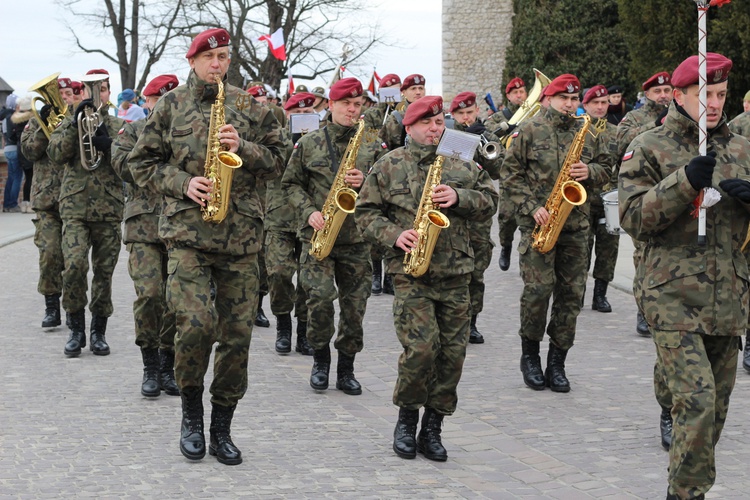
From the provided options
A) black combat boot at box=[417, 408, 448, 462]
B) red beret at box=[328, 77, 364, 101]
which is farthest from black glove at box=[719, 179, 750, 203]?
red beret at box=[328, 77, 364, 101]

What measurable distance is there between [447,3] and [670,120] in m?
45.0

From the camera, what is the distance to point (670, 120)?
588 centimetres

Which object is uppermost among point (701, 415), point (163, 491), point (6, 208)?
point (701, 415)

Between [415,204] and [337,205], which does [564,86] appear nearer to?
[337,205]

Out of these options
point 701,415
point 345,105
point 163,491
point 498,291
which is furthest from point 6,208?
point 701,415

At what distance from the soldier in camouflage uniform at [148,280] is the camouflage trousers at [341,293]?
105 cm

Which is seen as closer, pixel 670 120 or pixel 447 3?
pixel 670 120

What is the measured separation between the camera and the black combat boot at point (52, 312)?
38.3 feet

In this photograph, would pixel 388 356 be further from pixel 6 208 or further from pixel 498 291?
pixel 6 208

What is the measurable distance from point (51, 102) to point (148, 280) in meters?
2.77

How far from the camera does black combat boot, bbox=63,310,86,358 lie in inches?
407

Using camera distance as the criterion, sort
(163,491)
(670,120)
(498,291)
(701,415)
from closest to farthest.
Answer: (701,415) → (670,120) → (163,491) → (498,291)

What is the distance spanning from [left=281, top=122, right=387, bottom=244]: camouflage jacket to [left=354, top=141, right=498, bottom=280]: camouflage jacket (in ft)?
6.50

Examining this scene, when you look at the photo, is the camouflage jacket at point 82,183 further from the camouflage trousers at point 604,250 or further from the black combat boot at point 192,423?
the camouflage trousers at point 604,250
